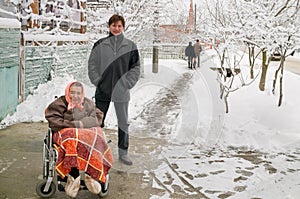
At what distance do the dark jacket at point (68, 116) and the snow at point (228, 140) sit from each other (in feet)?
3.59

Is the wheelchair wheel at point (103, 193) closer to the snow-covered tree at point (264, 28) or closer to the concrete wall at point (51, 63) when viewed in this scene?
the concrete wall at point (51, 63)

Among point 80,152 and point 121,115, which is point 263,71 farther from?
point 80,152

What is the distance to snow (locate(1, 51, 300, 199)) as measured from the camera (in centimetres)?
464

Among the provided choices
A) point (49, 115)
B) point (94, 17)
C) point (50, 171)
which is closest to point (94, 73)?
point (49, 115)

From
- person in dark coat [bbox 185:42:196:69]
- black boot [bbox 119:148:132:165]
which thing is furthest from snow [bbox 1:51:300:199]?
person in dark coat [bbox 185:42:196:69]

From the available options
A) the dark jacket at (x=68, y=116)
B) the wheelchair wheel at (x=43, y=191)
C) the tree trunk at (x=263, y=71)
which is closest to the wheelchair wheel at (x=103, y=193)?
the wheelchair wheel at (x=43, y=191)

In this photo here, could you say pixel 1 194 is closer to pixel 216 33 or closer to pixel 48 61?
pixel 48 61

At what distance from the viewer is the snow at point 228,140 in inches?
183

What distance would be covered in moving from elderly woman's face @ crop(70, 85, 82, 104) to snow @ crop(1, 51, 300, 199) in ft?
4.49

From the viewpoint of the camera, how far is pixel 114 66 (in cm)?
491

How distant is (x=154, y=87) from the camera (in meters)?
13.2

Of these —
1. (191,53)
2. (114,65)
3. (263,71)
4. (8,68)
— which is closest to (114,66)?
(114,65)

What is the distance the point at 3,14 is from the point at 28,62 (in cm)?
131

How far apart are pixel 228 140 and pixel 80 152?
3.55m
